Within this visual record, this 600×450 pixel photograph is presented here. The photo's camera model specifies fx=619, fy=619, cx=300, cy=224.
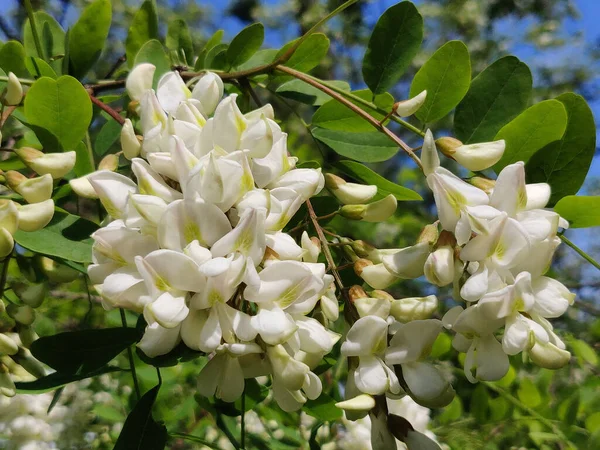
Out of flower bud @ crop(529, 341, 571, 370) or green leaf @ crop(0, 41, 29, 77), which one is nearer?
flower bud @ crop(529, 341, 571, 370)

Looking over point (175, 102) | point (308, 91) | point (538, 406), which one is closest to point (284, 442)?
point (538, 406)

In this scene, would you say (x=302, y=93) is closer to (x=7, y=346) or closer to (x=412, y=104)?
(x=412, y=104)

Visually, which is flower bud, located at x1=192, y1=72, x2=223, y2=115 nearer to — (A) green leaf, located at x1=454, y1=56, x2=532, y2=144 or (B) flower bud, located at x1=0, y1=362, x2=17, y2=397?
(A) green leaf, located at x1=454, y1=56, x2=532, y2=144

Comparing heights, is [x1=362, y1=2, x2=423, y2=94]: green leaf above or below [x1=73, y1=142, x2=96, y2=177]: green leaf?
above

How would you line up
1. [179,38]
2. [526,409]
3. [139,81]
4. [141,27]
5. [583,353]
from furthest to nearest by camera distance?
1. [583,353]
2. [526,409]
3. [179,38]
4. [141,27]
5. [139,81]

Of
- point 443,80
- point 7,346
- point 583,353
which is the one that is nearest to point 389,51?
point 443,80

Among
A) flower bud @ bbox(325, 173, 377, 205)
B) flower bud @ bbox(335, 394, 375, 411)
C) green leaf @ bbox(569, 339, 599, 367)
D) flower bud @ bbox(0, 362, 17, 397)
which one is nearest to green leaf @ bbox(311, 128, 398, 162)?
flower bud @ bbox(325, 173, 377, 205)
